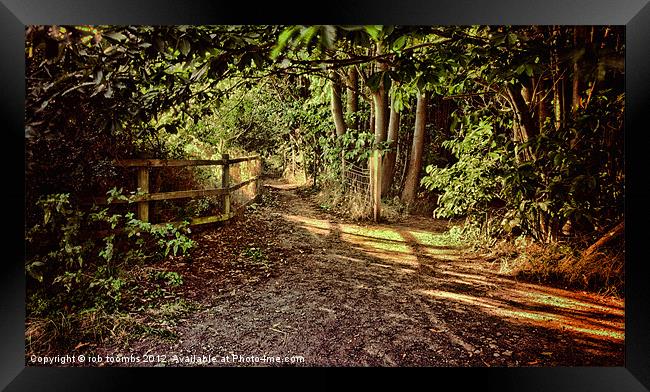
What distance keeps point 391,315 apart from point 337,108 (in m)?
2.41

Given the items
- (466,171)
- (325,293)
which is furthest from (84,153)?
(466,171)

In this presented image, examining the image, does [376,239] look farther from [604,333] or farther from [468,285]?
[604,333]

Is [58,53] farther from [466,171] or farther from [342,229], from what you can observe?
[466,171]

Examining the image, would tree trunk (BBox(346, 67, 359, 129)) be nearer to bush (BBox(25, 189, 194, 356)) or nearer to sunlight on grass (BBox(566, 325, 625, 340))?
bush (BBox(25, 189, 194, 356))

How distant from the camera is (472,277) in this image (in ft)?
9.14

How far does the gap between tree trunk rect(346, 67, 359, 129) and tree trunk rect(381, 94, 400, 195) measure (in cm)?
40

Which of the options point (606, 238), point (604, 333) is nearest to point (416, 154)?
point (606, 238)

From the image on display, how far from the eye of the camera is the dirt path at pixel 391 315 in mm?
2055

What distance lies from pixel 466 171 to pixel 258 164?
1925 millimetres

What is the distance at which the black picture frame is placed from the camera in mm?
1638

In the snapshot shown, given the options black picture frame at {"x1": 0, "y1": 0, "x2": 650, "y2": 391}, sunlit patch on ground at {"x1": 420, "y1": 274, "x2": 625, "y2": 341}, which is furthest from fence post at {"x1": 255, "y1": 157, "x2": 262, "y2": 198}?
black picture frame at {"x1": 0, "y1": 0, "x2": 650, "y2": 391}

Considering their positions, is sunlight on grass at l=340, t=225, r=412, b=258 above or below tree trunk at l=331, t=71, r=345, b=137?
below

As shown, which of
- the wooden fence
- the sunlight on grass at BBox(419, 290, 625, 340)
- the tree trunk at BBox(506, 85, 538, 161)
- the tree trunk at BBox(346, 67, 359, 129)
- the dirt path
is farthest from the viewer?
the tree trunk at BBox(346, 67, 359, 129)
